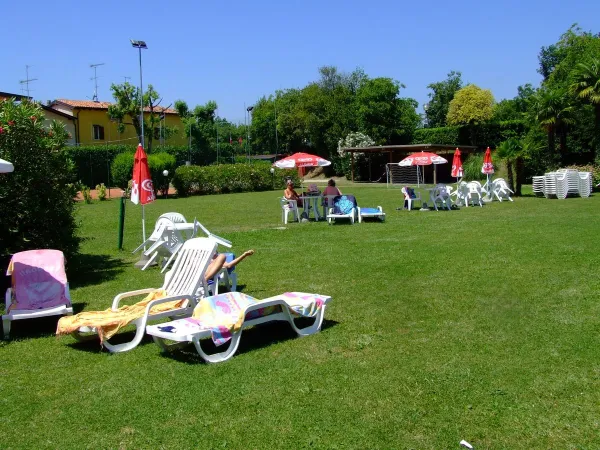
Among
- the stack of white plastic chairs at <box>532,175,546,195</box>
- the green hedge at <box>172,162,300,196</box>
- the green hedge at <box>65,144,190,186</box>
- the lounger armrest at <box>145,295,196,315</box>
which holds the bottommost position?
the lounger armrest at <box>145,295,196,315</box>

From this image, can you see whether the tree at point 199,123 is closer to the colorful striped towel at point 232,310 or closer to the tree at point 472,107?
the tree at point 472,107

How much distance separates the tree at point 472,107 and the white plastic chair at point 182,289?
38564 millimetres

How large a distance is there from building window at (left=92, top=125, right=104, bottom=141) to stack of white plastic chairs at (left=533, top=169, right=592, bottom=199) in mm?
35740

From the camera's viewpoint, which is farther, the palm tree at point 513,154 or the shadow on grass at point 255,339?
the palm tree at point 513,154

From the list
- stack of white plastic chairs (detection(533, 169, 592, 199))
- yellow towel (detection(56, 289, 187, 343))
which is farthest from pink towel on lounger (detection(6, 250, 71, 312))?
stack of white plastic chairs (detection(533, 169, 592, 199))

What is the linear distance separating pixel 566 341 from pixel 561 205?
14.9 meters

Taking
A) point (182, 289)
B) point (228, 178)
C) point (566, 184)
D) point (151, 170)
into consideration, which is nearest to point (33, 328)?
point (182, 289)

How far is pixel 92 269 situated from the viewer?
10.3 metres

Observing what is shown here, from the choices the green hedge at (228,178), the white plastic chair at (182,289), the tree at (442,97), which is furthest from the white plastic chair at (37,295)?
the tree at (442,97)

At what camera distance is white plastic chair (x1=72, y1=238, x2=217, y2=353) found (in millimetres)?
5777

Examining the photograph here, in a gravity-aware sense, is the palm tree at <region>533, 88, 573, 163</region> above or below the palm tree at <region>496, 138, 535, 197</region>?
above

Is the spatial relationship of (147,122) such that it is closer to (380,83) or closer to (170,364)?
(380,83)

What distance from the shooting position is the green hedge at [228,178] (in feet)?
99.3

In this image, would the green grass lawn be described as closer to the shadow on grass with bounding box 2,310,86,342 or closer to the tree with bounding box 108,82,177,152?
the shadow on grass with bounding box 2,310,86,342
